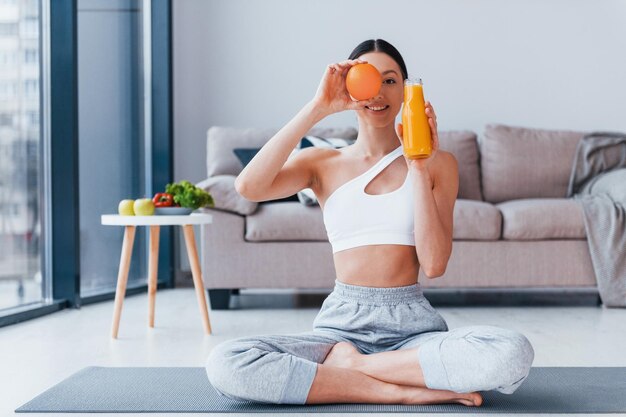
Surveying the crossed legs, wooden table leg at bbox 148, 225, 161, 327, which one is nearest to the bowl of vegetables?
wooden table leg at bbox 148, 225, 161, 327

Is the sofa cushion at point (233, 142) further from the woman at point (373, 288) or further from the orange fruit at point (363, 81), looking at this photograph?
the orange fruit at point (363, 81)

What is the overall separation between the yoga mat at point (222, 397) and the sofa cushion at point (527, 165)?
228 cm

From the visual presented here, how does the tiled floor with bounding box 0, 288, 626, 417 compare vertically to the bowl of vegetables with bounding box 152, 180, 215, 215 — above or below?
below

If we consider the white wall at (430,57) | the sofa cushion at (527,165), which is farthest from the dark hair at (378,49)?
the white wall at (430,57)

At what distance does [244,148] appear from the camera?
14.1ft

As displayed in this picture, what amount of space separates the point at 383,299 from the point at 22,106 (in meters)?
2.23

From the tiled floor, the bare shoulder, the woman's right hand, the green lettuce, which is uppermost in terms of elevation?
the woman's right hand

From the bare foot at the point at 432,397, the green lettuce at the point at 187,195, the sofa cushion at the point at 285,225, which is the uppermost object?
the green lettuce at the point at 187,195

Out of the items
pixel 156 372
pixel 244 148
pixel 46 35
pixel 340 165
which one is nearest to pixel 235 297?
pixel 244 148

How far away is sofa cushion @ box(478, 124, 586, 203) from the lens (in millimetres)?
4355

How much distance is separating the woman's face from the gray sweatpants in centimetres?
40

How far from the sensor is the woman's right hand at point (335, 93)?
173 cm

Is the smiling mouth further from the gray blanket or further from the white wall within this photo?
the white wall

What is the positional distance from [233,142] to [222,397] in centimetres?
264
